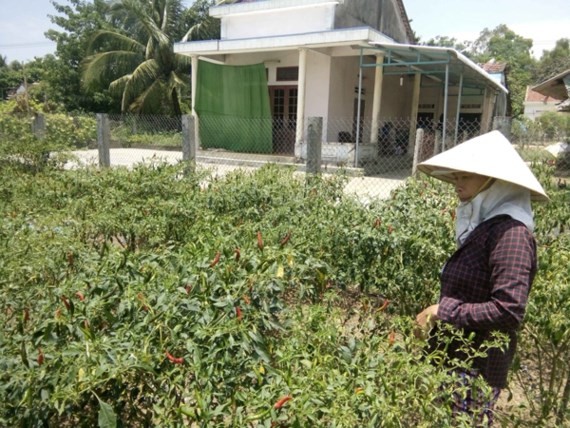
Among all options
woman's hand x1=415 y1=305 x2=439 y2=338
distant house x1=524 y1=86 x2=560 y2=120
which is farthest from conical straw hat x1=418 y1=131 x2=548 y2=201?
distant house x1=524 y1=86 x2=560 y2=120

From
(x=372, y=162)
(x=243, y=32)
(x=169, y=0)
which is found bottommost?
(x=372, y=162)

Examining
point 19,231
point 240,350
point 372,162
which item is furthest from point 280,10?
point 240,350

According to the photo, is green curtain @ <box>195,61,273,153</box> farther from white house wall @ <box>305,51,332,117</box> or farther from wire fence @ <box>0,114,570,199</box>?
white house wall @ <box>305,51,332,117</box>

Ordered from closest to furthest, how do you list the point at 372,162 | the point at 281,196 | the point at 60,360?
the point at 60,360, the point at 281,196, the point at 372,162

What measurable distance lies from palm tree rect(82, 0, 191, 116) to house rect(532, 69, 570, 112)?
15.2 metres

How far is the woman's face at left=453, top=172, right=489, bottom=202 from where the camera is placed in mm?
1875

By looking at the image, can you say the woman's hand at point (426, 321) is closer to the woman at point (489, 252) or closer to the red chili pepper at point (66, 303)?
the woman at point (489, 252)

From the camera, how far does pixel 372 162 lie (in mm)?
13242

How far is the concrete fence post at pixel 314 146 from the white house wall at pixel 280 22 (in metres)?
9.06

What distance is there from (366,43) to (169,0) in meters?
16.2

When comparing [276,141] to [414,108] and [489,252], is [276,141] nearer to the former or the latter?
[414,108]

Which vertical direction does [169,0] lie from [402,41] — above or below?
above

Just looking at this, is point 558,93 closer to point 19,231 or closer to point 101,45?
point 19,231

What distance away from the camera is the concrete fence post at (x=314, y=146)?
18.6 ft
